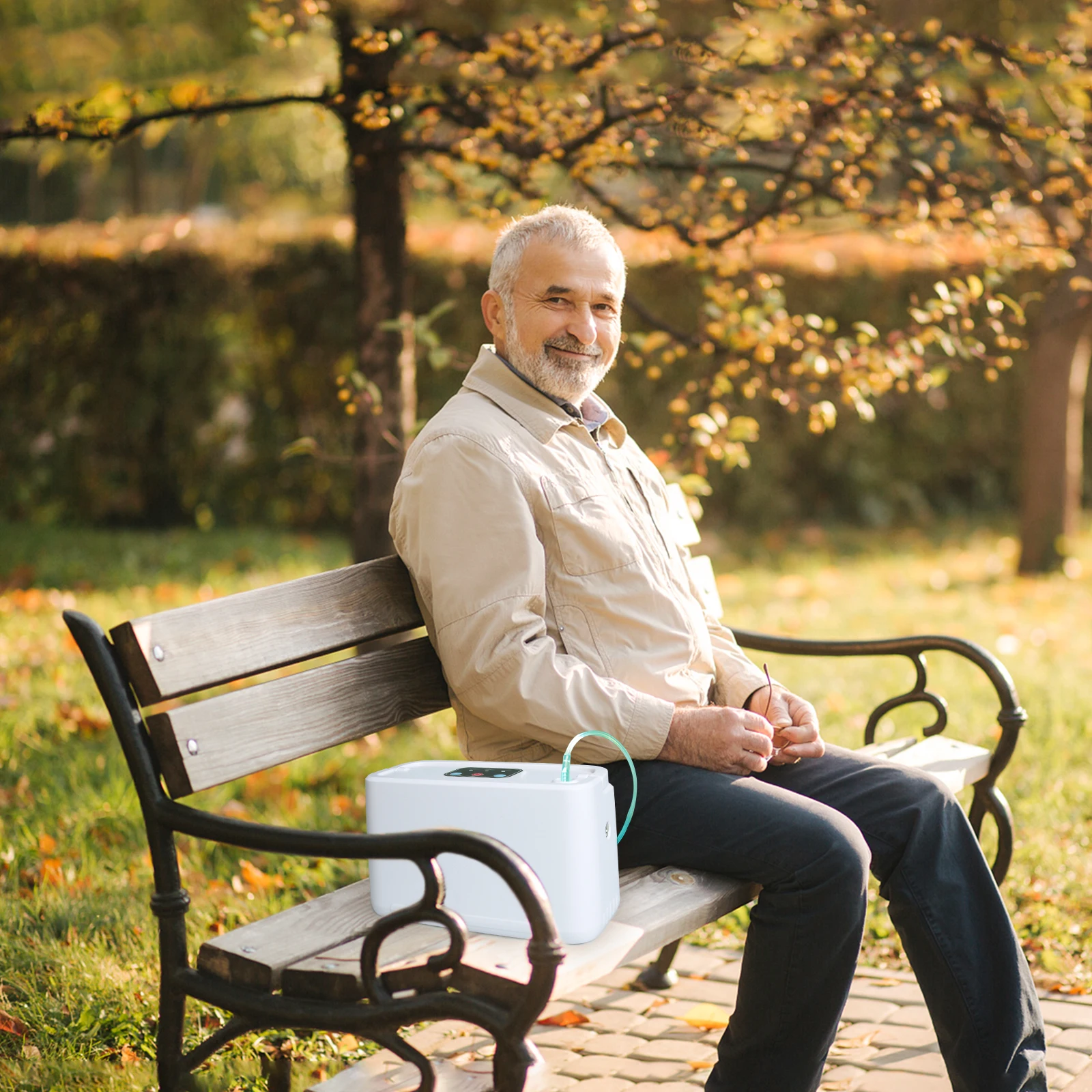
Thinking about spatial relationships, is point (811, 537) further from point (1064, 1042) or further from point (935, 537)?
point (1064, 1042)

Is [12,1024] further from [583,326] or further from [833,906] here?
[583,326]

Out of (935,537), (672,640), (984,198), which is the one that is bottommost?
(935,537)

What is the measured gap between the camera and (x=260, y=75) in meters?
10.9

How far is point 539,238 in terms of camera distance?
2928 millimetres

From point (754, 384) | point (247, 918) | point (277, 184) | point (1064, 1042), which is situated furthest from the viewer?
point (277, 184)

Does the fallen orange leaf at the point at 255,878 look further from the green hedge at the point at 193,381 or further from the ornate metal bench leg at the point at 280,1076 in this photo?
the green hedge at the point at 193,381

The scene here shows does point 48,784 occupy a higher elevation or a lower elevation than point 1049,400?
lower

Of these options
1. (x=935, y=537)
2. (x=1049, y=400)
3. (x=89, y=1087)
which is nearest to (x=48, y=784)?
(x=89, y=1087)

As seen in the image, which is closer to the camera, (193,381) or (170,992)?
(170,992)

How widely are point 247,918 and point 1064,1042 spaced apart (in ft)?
6.66

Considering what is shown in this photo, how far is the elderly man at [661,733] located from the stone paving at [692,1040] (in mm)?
395

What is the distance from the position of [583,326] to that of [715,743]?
3.12 ft

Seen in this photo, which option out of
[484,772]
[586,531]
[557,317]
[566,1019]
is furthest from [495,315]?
[566,1019]

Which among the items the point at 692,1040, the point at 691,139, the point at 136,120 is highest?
the point at 136,120
